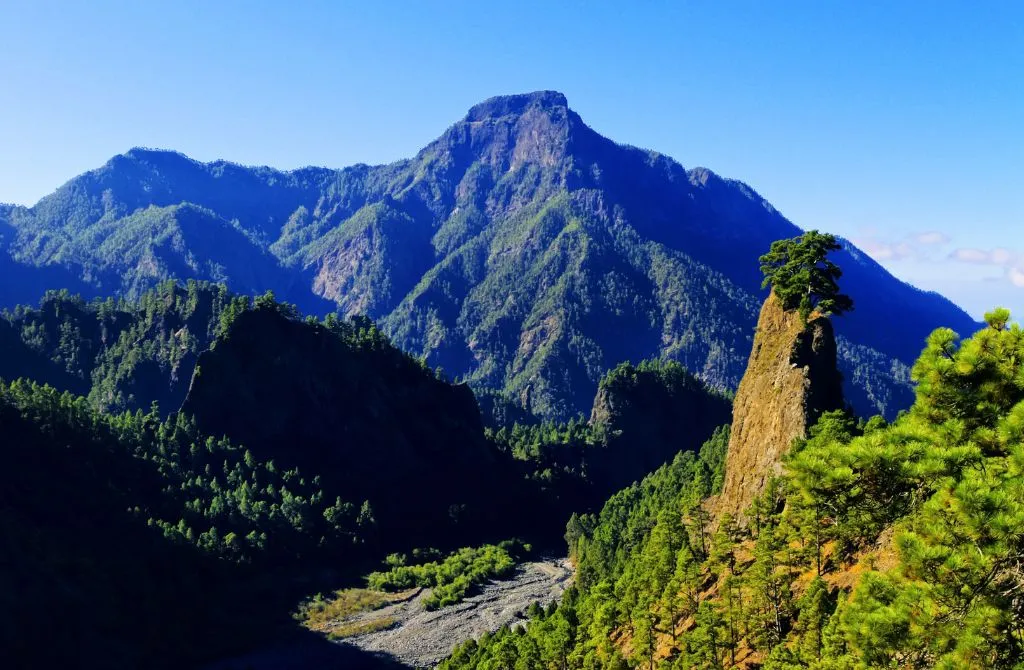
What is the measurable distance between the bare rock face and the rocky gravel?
57410 millimetres

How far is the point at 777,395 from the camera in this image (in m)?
76.7

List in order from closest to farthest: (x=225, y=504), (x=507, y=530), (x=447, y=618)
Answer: (x=447, y=618) → (x=225, y=504) → (x=507, y=530)

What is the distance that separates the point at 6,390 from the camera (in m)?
150

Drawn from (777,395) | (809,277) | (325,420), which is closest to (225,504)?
(325,420)

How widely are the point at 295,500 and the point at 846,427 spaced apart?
425 feet

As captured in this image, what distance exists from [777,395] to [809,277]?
12.1 metres

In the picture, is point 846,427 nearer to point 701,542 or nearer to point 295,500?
point 701,542

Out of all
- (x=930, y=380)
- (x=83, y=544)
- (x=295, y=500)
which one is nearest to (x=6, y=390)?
(x=83, y=544)

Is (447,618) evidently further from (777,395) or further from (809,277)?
(809,277)

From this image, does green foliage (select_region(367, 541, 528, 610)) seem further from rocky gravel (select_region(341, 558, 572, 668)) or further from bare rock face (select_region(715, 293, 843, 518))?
bare rock face (select_region(715, 293, 843, 518))

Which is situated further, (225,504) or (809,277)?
(225,504)


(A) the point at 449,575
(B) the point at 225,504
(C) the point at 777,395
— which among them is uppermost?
(C) the point at 777,395

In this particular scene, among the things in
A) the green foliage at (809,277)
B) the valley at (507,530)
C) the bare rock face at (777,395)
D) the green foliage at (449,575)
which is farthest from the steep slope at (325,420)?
the green foliage at (809,277)

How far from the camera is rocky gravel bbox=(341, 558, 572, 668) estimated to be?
12056cm
